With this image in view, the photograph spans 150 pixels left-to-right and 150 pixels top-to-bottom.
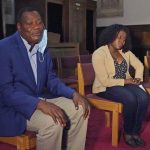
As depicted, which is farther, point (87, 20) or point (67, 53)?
point (87, 20)

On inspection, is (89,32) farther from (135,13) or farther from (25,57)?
(25,57)

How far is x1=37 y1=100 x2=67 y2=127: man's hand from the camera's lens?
1.81 metres

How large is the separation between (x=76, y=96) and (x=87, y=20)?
5976mm

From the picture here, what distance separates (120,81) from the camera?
297 cm

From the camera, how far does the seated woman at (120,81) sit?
2884 mm

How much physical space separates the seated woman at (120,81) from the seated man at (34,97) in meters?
0.87

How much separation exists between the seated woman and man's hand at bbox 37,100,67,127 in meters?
1.13

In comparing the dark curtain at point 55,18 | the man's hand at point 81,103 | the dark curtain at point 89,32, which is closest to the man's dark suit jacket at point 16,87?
the man's hand at point 81,103

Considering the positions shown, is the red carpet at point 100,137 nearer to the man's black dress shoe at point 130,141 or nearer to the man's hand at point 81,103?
the man's black dress shoe at point 130,141

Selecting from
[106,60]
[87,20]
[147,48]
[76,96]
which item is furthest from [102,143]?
[87,20]

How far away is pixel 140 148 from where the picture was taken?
9.21 ft

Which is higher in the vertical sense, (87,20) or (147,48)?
(87,20)

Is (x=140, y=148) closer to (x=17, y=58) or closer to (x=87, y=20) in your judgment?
(x=17, y=58)

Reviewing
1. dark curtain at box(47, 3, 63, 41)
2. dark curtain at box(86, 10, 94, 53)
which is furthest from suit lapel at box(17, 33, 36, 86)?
dark curtain at box(86, 10, 94, 53)
